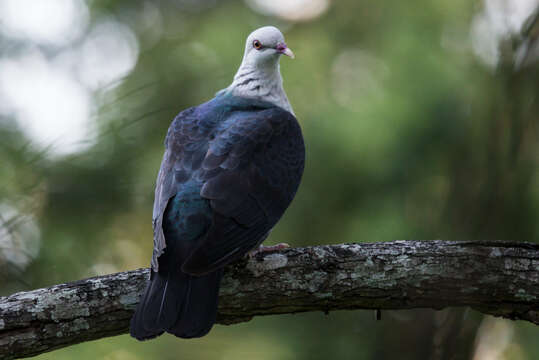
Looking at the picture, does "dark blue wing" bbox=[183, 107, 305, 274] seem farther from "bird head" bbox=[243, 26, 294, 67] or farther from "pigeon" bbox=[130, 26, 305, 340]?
"bird head" bbox=[243, 26, 294, 67]

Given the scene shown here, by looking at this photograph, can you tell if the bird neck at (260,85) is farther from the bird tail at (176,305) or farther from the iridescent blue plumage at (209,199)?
the bird tail at (176,305)

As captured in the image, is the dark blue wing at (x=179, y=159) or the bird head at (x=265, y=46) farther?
the bird head at (x=265, y=46)

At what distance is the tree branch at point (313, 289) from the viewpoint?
8.70 feet

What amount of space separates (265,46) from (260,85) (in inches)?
10.4

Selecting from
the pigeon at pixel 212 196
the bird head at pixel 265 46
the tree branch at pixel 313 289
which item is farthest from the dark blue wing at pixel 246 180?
the bird head at pixel 265 46

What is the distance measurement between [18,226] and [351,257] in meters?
1.62

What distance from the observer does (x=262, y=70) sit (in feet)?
13.5

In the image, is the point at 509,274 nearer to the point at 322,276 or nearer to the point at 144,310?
the point at 322,276

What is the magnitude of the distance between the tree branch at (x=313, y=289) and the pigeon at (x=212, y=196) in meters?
0.15

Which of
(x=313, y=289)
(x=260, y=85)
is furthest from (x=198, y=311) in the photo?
(x=260, y=85)

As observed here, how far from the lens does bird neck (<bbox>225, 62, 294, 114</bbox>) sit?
4.05m

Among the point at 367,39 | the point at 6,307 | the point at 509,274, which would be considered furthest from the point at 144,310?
the point at 367,39

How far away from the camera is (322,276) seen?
2824 mm

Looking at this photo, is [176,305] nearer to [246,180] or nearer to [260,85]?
[246,180]
